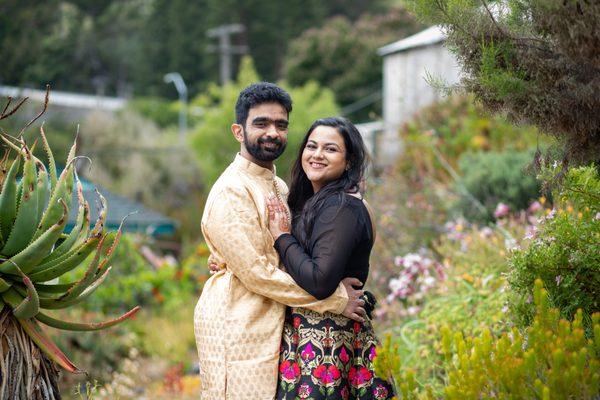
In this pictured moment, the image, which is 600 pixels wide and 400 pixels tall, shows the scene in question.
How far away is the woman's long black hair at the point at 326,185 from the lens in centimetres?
399

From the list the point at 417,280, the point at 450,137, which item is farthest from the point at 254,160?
the point at 450,137

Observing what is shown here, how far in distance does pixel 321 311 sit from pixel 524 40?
154cm

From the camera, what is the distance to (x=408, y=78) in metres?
16.7

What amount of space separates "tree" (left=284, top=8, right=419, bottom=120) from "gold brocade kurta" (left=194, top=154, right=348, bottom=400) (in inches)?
1220

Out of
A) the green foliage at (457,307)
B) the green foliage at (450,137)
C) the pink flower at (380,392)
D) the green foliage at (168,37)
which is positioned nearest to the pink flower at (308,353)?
the pink flower at (380,392)

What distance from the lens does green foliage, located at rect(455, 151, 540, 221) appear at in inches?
348

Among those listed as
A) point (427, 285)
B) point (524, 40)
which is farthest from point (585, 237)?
point (427, 285)

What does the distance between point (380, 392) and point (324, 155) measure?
1.19 m

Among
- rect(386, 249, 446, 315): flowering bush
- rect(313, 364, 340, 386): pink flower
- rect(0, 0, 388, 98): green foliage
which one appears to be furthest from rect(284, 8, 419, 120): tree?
rect(313, 364, 340, 386): pink flower

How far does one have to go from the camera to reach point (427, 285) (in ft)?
22.5

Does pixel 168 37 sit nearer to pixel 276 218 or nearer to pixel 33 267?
pixel 276 218

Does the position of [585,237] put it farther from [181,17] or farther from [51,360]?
[181,17]

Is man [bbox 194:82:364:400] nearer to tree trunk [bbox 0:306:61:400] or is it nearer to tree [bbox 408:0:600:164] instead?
tree trunk [bbox 0:306:61:400]

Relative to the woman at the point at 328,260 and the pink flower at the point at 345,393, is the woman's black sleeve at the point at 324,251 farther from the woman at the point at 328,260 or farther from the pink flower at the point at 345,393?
the pink flower at the point at 345,393
